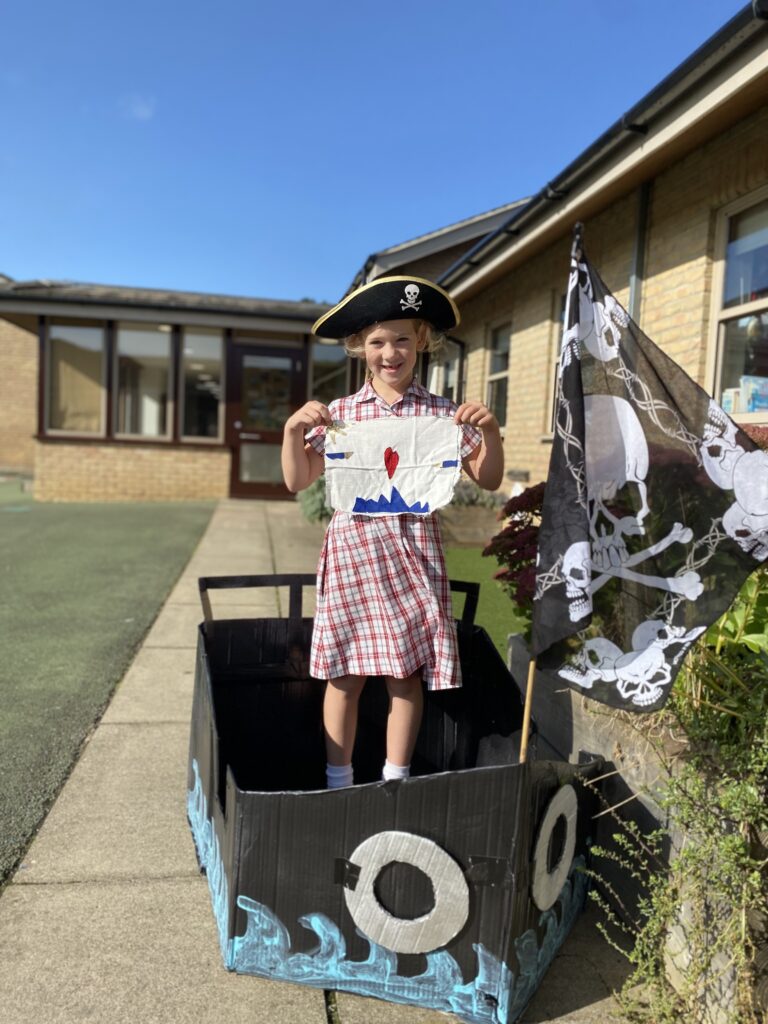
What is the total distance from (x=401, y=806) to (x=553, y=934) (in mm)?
585

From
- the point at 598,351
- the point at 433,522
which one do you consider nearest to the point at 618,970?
the point at 433,522

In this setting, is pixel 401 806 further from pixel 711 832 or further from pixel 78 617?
pixel 78 617

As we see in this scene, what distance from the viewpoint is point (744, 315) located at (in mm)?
5043

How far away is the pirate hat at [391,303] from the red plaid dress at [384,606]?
0.52m

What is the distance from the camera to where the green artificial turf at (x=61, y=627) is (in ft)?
9.07

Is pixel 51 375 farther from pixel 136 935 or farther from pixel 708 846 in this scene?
pixel 708 846

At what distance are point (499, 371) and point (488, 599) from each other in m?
5.27

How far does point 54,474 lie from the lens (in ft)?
44.7

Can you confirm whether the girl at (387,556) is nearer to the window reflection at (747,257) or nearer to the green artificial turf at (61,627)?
the green artificial turf at (61,627)

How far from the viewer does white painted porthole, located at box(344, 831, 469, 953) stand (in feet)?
5.21

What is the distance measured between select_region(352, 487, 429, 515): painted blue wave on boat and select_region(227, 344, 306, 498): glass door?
1190 centimetres

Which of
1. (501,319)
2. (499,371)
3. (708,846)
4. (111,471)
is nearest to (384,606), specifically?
(708,846)

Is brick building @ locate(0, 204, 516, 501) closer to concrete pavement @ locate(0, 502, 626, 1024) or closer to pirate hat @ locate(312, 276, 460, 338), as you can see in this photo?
concrete pavement @ locate(0, 502, 626, 1024)

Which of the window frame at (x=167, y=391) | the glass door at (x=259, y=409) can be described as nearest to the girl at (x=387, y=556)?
the glass door at (x=259, y=409)
